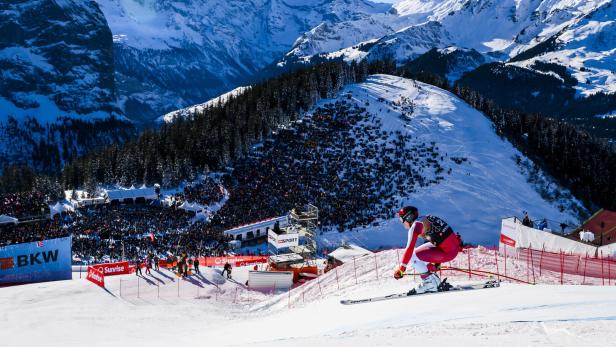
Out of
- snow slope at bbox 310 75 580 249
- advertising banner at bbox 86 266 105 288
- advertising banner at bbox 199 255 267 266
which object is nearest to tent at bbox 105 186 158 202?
snow slope at bbox 310 75 580 249

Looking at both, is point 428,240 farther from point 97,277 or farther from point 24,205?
point 24,205

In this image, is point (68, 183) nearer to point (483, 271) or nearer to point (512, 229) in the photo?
point (512, 229)

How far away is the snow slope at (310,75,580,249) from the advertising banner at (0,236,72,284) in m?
30.0

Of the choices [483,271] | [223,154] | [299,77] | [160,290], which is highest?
[299,77]

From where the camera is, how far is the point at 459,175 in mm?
77500

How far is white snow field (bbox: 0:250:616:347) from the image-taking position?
11383mm

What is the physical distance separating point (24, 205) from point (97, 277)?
1618 inches

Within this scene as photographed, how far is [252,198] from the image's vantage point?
68.4 m

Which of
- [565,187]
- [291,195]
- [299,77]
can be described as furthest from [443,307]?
[299,77]

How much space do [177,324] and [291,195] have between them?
46542mm

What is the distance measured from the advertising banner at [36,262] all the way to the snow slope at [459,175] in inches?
1182

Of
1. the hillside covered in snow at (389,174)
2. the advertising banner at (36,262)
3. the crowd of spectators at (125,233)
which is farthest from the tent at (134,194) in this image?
the advertising banner at (36,262)

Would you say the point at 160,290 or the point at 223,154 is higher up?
the point at 223,154

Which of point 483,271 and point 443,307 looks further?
point 483,271
